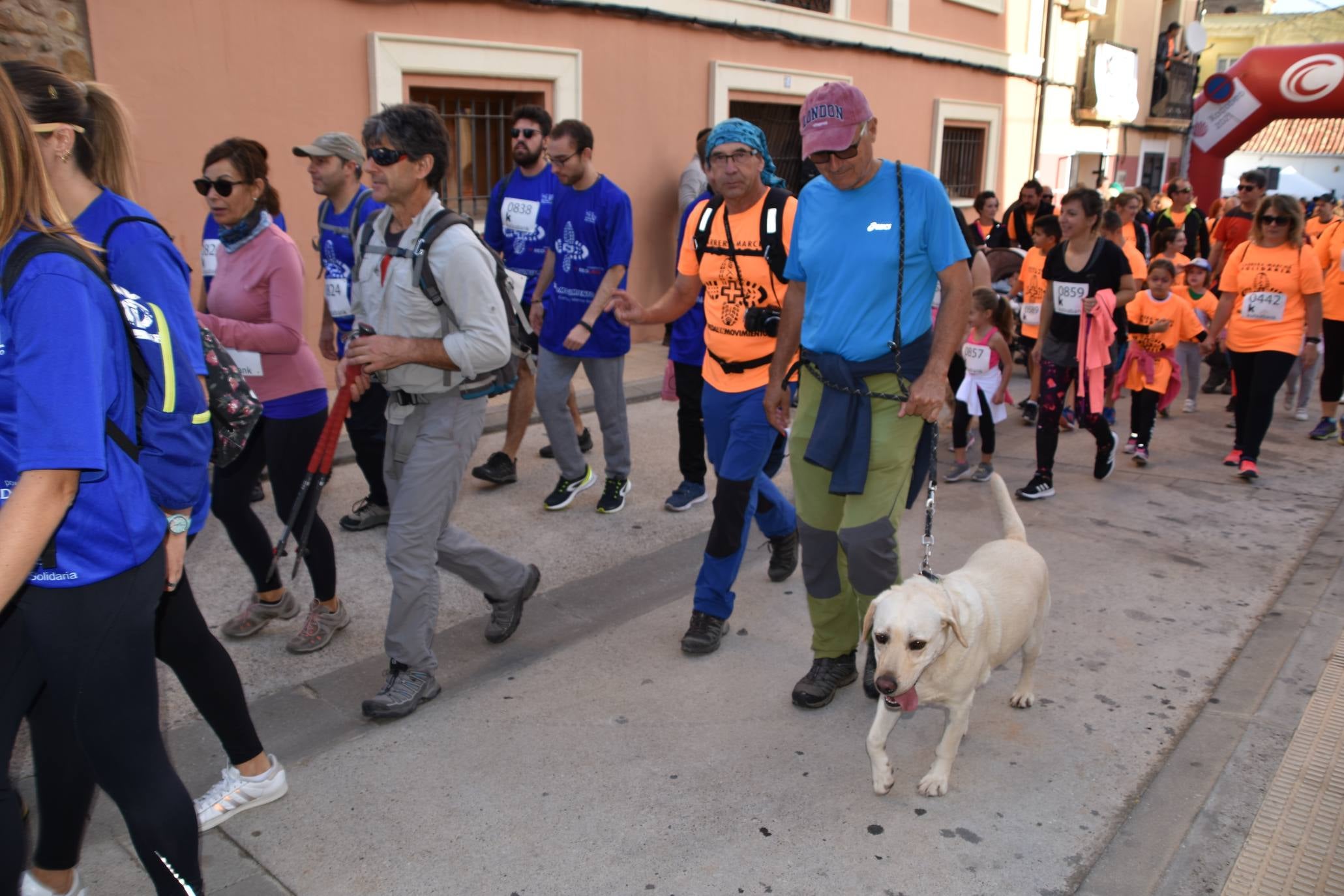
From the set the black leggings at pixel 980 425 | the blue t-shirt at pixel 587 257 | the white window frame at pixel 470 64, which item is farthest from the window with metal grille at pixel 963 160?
the blue t-shirt at pixel 587 257

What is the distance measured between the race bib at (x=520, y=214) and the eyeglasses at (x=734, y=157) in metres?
2.30

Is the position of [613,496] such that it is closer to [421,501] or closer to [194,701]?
[421,501]

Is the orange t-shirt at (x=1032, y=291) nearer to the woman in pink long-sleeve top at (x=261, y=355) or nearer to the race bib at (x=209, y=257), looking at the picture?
the woman in pink long-sleeve top at (x=261, y=355)

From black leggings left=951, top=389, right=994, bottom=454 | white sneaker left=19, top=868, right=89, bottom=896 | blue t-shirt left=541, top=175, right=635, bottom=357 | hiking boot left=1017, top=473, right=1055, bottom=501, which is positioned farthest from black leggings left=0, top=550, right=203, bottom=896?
black leggings left=951, top=389, right=994, bottom=454

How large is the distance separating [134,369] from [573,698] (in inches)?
83.0

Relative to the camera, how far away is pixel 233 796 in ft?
9.87

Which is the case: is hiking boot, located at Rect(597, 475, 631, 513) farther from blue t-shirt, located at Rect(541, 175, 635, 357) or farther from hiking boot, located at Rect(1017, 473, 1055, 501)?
hiking boot, located at Rect(1017, 473, 1055, 501)

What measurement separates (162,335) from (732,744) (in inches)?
88.0

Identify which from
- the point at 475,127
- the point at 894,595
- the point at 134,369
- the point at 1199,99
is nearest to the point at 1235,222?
the point at 1199,99

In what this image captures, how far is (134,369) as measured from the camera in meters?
2.16

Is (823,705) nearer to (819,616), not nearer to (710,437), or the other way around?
(819,616)

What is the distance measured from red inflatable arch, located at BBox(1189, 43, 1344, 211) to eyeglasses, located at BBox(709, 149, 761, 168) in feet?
48.2

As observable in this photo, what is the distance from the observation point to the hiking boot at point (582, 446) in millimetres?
6781

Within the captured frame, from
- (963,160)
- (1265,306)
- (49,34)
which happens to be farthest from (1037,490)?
(963,160)
